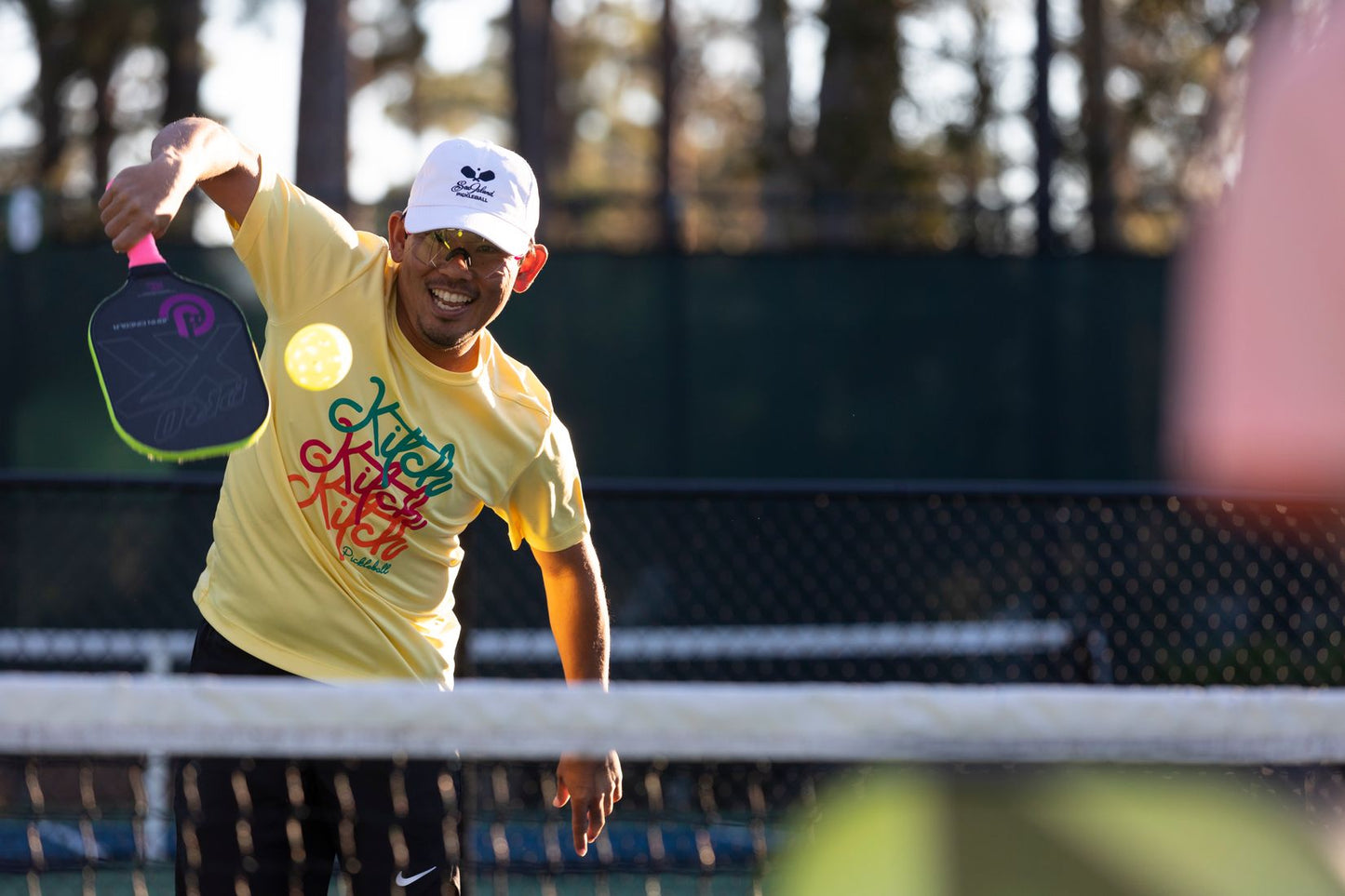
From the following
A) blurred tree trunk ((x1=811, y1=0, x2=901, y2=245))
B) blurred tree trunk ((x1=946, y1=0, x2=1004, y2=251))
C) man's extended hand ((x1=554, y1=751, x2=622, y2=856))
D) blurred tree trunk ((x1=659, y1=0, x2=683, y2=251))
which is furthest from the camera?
blurred tree trunk ((x1=659, y1=0, x2=683, y2=251))

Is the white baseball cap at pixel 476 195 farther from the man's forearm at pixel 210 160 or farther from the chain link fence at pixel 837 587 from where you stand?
the chain link fence at pixel 837 587

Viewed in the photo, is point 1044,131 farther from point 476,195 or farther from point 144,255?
point 144,255

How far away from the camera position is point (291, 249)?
2902 millimetres

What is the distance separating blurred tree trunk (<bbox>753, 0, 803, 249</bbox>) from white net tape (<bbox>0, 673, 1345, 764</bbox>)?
9774 millimetres

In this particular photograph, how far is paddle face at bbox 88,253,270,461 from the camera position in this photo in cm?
254

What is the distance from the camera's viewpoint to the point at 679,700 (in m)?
2.05

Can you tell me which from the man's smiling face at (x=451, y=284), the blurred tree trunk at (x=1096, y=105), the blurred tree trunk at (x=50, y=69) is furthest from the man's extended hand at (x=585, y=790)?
the blurred tree trunk at (x=50, y=69)

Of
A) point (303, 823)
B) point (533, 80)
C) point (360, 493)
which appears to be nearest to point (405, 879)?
point (303, 823)

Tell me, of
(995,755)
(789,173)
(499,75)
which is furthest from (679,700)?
(499,75)

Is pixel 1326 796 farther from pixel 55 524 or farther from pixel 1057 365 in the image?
pixel 55 524

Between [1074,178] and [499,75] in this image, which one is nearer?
[1074,178]

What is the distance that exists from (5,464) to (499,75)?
66.2ft

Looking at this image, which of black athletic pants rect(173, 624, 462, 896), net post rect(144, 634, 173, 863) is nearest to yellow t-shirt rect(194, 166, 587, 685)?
black athletic pants rect(173, 624, 462, 896)

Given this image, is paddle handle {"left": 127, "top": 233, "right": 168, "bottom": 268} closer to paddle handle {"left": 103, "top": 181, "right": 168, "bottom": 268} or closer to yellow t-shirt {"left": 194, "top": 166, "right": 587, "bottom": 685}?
paddle handle {"left": 103, "top": 181, "right": 168, "bottom": 268}
